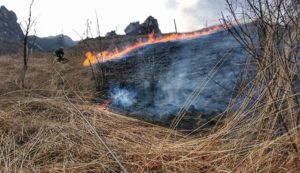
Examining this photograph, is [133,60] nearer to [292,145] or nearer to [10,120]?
[10,120]

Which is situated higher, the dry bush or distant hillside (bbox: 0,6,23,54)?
distant hillside (bbox: 0,6,23,54)

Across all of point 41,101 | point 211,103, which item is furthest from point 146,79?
point 41,101

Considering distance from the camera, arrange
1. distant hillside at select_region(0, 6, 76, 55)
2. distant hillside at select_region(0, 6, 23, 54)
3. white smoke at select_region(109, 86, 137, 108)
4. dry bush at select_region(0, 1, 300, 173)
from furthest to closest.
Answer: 1. distant hillside at select_region(0, 6, 23, 54)
2. distant hillside at select_region(0, 6, 76, 55)
3. white smoke at select_region(109, 86, 137, 108)
4. dry bush at select_region(0, 1, 300, 173)

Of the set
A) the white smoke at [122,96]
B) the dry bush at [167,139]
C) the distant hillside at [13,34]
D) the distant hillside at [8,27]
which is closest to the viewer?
the dry bush at [167,139]

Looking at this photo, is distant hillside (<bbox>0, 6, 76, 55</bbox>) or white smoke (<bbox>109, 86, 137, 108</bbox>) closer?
white smoke (<bbox>109, 86, 137, 108</bbox>)

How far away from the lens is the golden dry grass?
215 cm

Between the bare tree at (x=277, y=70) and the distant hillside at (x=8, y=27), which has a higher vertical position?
the distant hillside at (x=8, y=27)

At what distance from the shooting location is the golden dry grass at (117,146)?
2148 mm

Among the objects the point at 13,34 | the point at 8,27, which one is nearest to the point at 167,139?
the point at 13,34

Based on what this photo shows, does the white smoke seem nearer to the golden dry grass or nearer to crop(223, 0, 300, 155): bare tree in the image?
the golden dry grass

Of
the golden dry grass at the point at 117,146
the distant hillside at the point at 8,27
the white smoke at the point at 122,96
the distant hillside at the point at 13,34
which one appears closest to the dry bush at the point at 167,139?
the golden dry grass at the point at 117,146

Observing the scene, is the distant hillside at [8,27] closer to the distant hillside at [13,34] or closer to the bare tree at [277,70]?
the distant hillside at [13,34]

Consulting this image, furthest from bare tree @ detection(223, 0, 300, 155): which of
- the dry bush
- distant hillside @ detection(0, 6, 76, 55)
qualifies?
distant hillside @ detection(0, 6, 76, 55)

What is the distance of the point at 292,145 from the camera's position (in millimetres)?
2000
